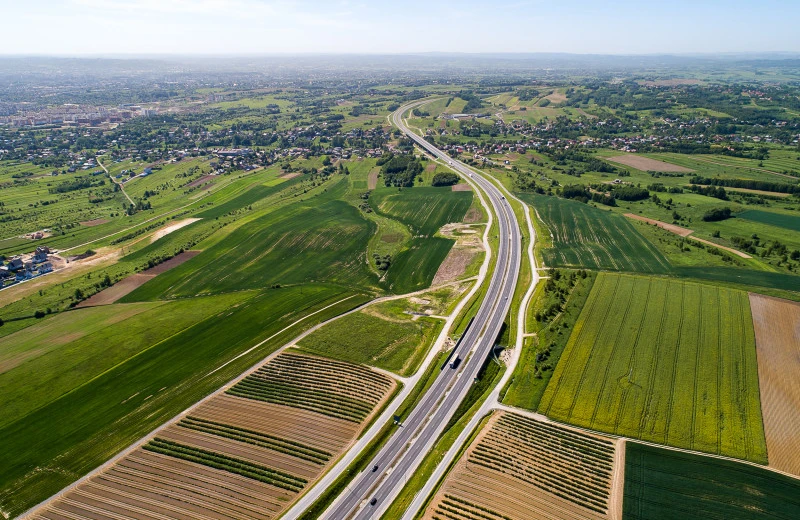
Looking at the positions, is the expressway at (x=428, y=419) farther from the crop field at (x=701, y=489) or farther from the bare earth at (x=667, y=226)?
the bare earth at (x=667, y=226)

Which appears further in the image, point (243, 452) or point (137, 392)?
point (137, 392)

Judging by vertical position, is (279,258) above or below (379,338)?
above

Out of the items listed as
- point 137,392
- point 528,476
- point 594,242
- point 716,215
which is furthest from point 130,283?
point 716,215

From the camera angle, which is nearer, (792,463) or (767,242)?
(792,463)

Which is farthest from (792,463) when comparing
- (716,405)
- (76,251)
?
(76,251)

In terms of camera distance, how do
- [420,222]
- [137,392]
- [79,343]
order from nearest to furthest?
[137,392] < [79,343] < [420,222]

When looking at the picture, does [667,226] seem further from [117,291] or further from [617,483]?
[117,291]

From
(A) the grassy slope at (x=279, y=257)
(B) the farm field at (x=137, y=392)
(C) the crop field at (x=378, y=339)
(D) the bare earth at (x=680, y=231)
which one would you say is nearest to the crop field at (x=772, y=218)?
(D) the bare earth at (x=680, y=231)

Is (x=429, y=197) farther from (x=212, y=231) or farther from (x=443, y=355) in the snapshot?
(x=443, y=355)
